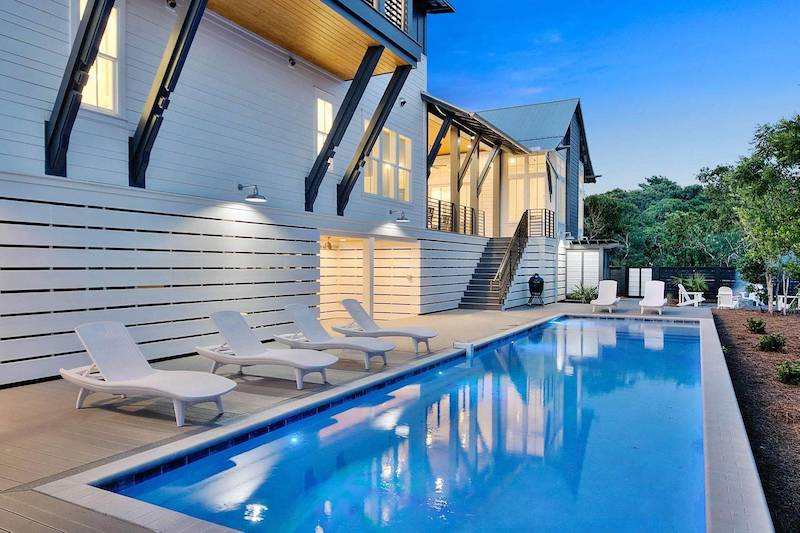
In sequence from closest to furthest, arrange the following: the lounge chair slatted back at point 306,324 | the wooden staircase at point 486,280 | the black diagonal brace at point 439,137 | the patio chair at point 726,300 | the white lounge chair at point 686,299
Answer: the lounge chair slatted back at point 306,324
the black diagonal brace at point 439,137
the wooden staircase at point 486,280
the patio chair at point 726,300
the white lounge chair at point 686,299

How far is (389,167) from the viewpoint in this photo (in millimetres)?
15422

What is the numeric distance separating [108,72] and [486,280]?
13.5 metres

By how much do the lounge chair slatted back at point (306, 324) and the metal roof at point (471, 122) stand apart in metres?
9.30

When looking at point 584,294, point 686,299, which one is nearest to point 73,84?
point 584,294

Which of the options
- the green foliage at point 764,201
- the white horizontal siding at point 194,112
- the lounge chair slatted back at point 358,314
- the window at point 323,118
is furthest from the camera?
the green foliage at point 764,201

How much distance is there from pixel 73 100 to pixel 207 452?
4.94m

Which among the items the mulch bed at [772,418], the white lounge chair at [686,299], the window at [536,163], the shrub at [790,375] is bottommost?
the mulch bed at [772,418]

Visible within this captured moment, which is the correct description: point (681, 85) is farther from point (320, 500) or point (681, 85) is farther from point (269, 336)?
point (320, 500)

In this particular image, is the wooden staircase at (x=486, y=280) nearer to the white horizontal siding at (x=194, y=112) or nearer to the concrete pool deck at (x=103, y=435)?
the white horizontal siding at (x=194, y=112)

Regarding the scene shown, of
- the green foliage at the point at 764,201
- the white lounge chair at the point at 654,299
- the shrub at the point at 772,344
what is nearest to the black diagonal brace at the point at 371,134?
the green foliage at the point at 764,201

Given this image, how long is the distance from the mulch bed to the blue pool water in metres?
0.49

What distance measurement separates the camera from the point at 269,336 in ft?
35.9

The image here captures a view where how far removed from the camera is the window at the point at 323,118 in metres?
12.5

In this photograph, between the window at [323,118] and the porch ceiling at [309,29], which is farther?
the window at [323,118]
